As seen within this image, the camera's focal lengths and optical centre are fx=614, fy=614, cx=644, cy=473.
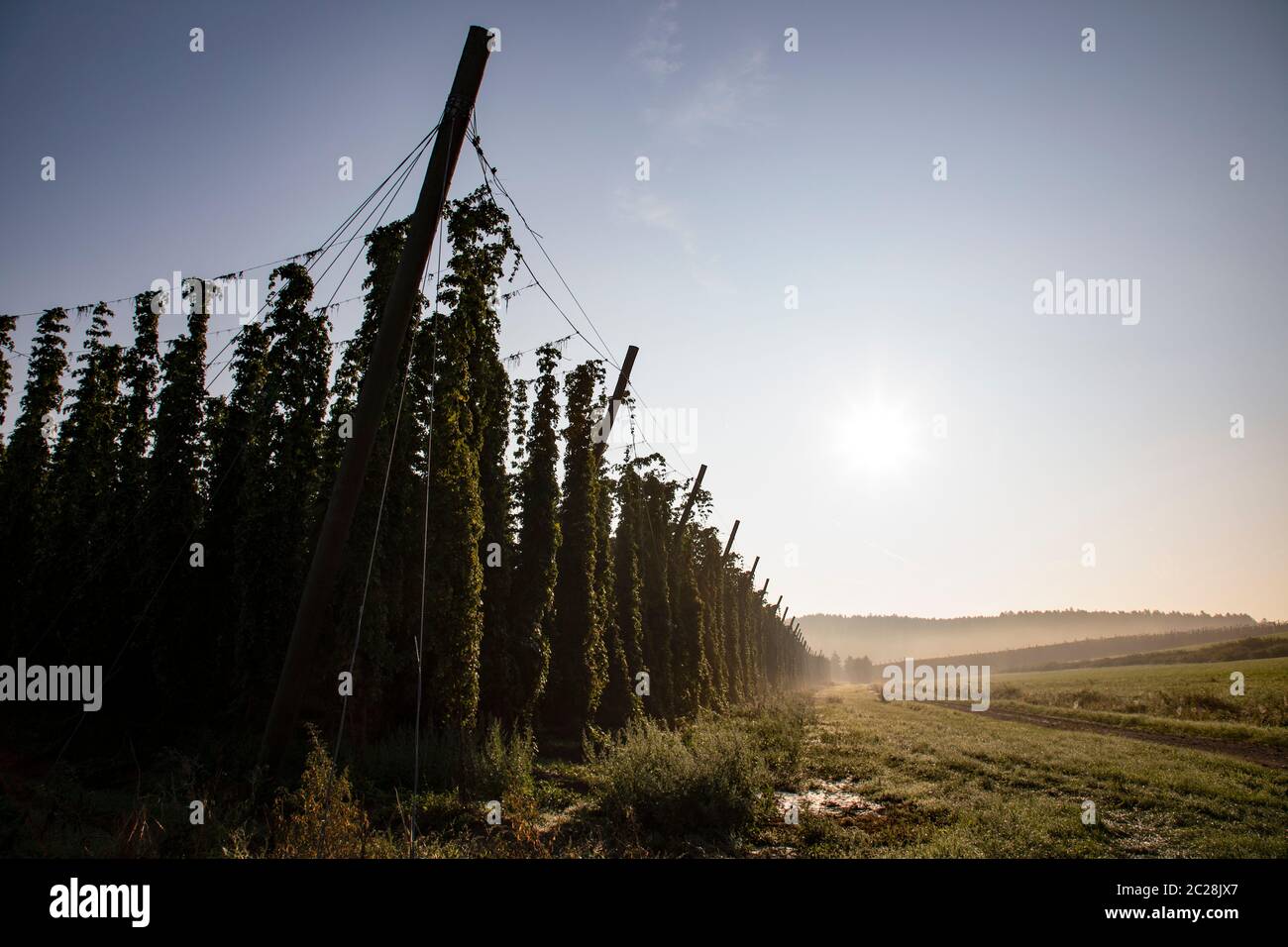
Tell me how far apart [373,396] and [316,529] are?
7.91 m

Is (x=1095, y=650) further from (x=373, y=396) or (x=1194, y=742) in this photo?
(x=373, y=396)

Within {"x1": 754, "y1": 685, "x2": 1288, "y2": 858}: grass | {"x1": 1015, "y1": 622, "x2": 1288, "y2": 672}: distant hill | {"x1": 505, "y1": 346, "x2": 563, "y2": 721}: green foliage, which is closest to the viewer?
{"x1": 754, "y1": 685, "x2": 1288, "y2": 858}: grass

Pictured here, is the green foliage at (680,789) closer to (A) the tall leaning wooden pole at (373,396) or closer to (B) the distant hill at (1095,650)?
(A) the tall leaning wooden pole at (373,396)

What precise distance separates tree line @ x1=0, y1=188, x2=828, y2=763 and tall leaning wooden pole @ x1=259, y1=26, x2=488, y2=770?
1.19m

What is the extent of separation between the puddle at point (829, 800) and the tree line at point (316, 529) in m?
6.38

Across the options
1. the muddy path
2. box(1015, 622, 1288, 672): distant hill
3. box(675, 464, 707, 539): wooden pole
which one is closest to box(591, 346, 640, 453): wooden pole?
box(675, 464, 707, 539): wooden pole

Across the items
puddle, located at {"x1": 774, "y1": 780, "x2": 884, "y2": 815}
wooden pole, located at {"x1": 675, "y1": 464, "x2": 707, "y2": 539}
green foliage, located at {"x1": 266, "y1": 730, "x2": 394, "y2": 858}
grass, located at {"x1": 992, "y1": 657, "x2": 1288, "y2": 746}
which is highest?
wooden pole, located at {"x1": 675, "y1": 464, "x2": 707, "y2": 539}

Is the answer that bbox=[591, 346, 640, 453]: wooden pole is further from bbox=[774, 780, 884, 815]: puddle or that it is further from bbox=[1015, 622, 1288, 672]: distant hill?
bbox=[1015, 622, 1288, 672]: distant hill

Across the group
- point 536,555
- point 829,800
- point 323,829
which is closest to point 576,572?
point 536,555

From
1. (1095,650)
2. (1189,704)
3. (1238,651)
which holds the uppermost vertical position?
(1189,704)

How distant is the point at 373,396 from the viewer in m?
7.93

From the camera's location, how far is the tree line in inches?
523
